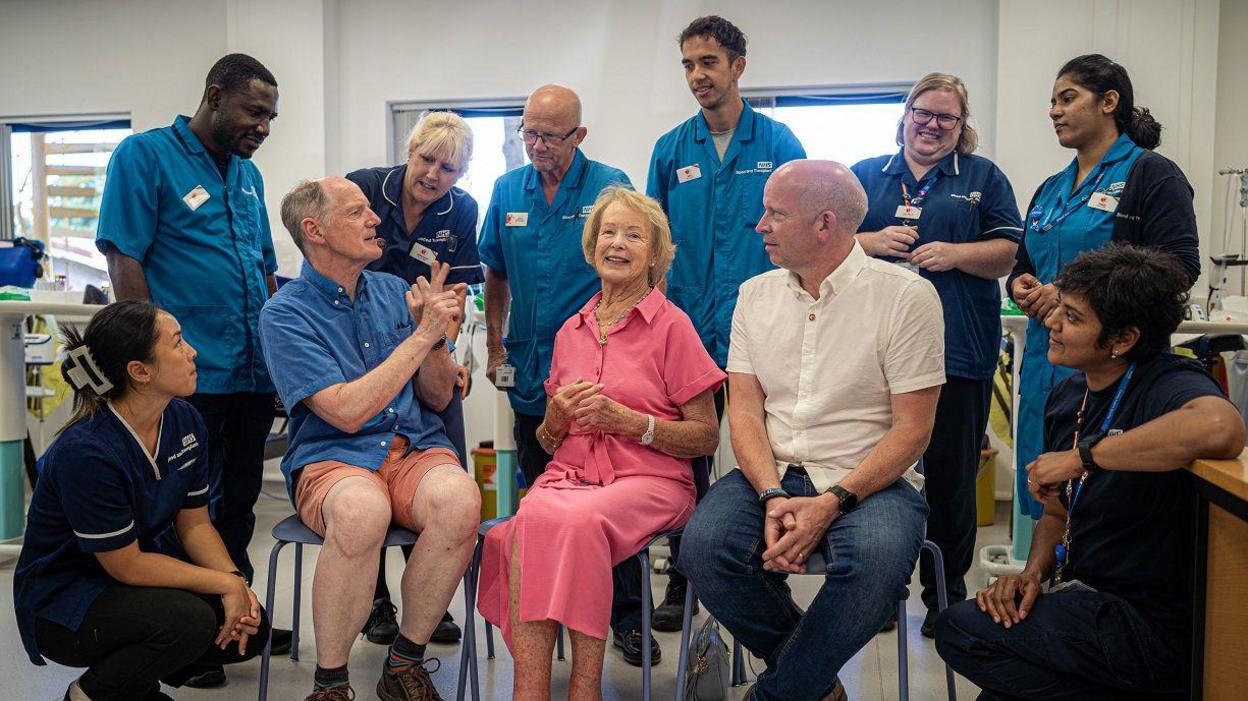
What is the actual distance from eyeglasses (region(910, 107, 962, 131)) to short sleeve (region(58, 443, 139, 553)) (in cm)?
221

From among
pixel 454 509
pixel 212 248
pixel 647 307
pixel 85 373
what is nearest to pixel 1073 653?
pixel 647 307

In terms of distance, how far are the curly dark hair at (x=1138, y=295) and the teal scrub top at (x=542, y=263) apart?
57.2 inches

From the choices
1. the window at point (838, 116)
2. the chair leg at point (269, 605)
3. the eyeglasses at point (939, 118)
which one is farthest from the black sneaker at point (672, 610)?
the window at point (838, 116)

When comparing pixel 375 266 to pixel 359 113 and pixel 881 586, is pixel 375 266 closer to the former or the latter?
pixel 881 586

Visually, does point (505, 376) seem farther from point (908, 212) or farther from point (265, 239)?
point (908, 212)

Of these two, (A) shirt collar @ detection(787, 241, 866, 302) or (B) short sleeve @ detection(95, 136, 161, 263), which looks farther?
(B) short sleeve @ detection(95, 136, 161, 263)

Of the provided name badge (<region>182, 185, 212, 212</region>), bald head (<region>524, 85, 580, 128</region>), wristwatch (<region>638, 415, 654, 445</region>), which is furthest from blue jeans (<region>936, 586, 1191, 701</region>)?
name badge (<region>182, 185, 212, 212</region>)

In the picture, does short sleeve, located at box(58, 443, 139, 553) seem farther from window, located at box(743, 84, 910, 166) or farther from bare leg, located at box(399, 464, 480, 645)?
window, located at box(743, 84, 910, 166)

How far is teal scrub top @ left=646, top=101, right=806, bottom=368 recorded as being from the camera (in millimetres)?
2914

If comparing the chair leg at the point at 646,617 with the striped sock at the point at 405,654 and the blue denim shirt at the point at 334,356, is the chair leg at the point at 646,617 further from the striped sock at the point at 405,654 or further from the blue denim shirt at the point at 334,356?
the blue denim shirt at the point at 334,356

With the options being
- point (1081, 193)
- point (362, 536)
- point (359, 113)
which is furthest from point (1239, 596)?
point (359, 113)

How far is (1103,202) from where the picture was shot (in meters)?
2.52

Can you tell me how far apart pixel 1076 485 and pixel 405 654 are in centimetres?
152

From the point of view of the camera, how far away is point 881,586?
6.36 ft
